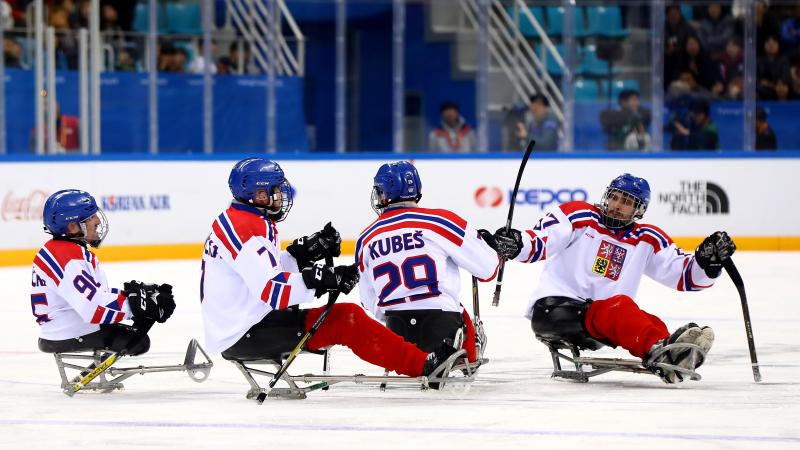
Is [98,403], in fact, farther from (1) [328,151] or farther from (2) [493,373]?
(1) [328,151]

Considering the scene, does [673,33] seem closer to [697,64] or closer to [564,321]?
[697,64]

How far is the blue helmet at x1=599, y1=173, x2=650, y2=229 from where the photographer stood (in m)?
6.12

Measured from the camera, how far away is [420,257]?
5539 mm

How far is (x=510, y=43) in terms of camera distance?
13094 millimetres

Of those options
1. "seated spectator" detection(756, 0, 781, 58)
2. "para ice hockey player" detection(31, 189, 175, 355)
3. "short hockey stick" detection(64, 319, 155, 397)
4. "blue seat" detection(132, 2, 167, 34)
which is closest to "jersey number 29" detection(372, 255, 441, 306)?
"para ice hockey player" detection(31, 189, 175, 355)

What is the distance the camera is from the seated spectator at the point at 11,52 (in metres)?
11.9

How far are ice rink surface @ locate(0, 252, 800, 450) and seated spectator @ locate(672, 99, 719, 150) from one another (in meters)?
5.90

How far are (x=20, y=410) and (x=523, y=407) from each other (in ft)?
6.03

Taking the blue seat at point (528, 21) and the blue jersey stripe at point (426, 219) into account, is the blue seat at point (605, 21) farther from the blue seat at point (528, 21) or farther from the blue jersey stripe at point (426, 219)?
the blue jersey stripe at point (426, 219)

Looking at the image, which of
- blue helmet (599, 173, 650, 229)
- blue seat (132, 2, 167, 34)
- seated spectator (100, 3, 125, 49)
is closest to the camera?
blue helmet (599, 173, 650, 229)

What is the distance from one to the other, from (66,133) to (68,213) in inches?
264

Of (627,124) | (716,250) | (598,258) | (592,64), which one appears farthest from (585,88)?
(716,250)

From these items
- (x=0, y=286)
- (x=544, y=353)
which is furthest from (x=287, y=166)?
(x=544, y=353)

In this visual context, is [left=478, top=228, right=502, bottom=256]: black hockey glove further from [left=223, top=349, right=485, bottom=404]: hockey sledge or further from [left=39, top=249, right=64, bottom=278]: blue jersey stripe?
[left=39, top=249, right=64, bottom=278]: blue jersey stripe
